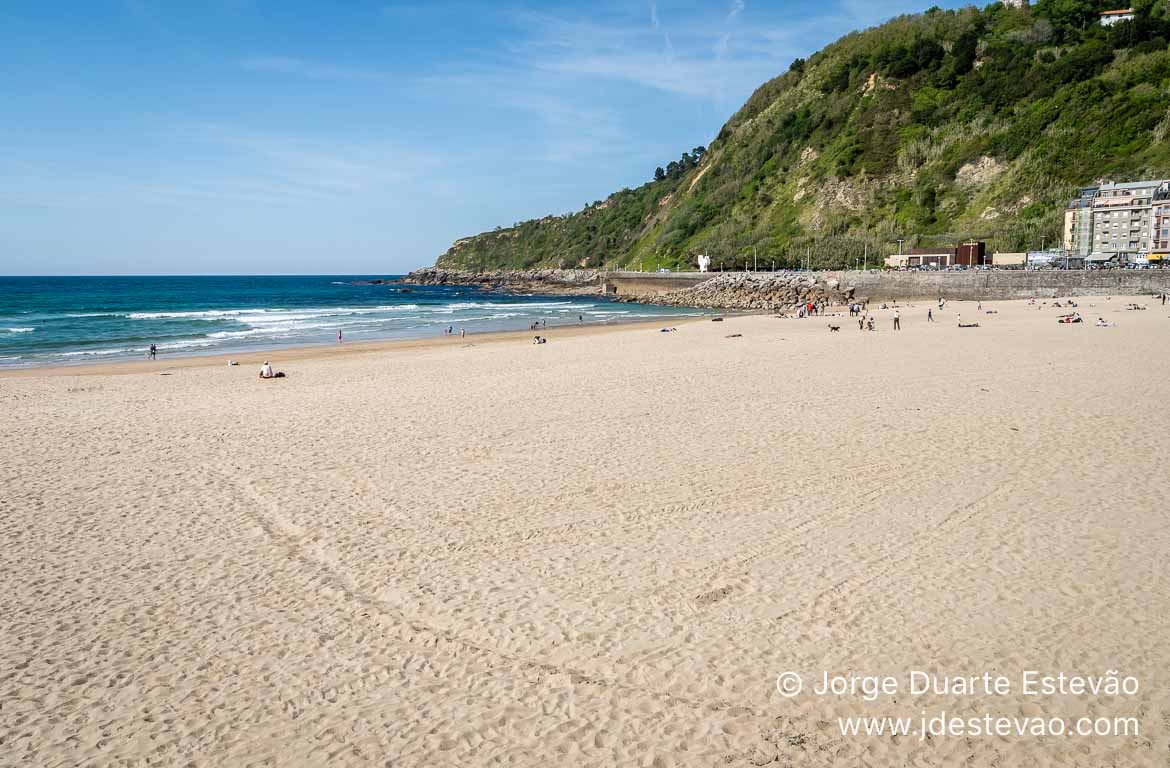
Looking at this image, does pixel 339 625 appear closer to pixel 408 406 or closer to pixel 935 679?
pixel 935 679

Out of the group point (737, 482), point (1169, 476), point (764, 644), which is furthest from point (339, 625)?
point (1169, 476)

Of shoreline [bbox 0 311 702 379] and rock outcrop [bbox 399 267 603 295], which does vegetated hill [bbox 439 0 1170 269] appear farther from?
shoreline [bbox 0 311 702 379]

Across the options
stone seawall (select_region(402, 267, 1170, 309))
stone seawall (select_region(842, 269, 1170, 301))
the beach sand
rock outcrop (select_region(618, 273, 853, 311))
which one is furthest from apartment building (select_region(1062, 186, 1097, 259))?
the beach sand

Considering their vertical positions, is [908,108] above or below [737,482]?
→ above

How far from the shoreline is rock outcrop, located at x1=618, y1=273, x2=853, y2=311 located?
1812cm

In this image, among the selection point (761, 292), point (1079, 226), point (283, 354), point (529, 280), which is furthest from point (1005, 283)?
point (529, 280)

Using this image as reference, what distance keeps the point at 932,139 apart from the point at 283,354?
2575 inches

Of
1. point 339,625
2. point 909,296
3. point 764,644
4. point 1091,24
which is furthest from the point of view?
point 1091,24

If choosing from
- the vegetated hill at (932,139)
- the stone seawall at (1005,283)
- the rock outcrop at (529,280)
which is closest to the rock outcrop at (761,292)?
the stone seawall at (1005,283)

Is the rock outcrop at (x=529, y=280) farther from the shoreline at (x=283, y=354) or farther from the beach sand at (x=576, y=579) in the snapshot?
the beach sand at (x=576, y=579)

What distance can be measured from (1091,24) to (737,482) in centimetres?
9579

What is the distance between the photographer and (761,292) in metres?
56.6

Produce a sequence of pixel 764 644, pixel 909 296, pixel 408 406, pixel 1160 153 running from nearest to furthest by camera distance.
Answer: pixel 764 644, pixel 408 406, pixel 909 296, pixel 1160 153

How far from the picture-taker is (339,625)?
18.6 feet
